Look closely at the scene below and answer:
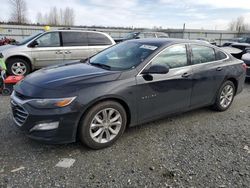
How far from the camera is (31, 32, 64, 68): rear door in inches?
293

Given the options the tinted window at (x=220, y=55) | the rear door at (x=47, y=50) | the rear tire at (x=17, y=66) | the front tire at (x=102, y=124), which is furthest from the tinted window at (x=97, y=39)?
the front tire at (x=102, y=124)

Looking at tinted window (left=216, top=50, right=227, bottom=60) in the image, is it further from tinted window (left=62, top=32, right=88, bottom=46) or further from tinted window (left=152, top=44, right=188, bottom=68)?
tinted window (left=62, top=32, right=88, bottom=46)

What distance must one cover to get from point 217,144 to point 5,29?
22.5m

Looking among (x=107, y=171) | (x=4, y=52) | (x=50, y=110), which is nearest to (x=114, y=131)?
(x=107, y=171)

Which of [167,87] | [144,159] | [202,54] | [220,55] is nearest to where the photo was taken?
[144,159]

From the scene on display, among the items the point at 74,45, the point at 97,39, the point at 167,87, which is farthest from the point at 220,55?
the point at 74,45

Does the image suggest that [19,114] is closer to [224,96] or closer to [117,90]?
[117,90]

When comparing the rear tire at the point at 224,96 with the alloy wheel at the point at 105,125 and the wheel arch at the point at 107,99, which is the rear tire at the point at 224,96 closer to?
the wheel arch at the point at 107,99

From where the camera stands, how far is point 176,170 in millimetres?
2818

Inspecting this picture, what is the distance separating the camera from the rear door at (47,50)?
7.45m

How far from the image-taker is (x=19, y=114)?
3.04 metres

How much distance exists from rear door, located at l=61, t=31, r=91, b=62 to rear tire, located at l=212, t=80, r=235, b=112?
5.02m

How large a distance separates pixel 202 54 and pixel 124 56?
1550 millimetres

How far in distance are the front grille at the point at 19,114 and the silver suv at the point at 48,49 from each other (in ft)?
15.0
